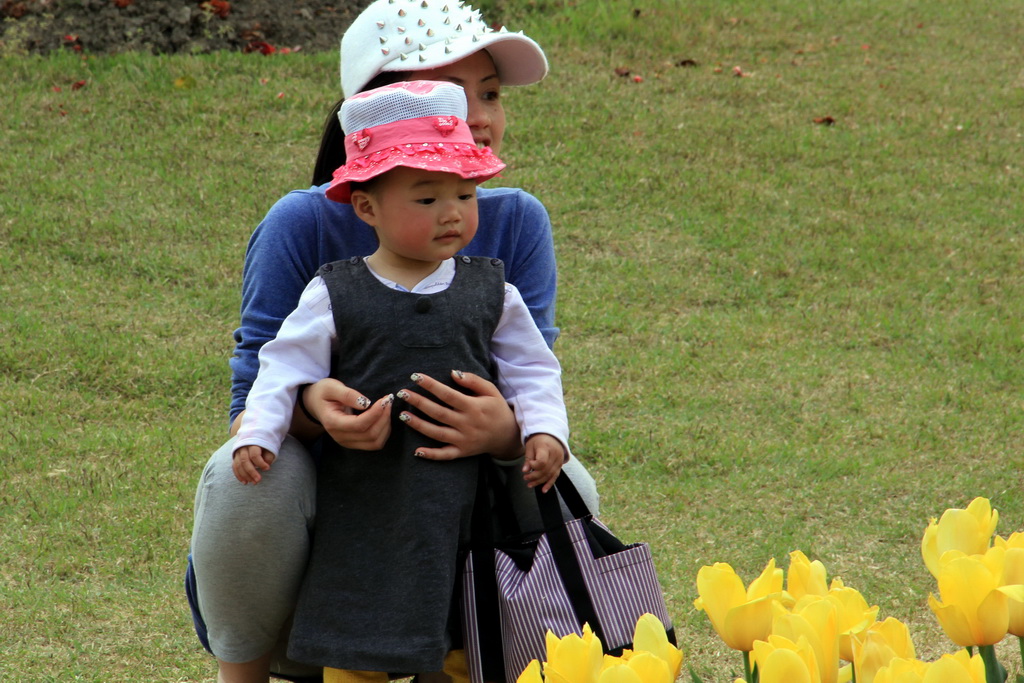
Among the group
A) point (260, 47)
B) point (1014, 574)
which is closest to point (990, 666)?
point (1014, 574)

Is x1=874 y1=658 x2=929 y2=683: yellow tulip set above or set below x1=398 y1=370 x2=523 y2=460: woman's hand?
above

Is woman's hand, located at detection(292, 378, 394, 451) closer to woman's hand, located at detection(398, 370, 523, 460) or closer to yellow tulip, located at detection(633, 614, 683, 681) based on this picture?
woman's hand, located at detection(398, 370, 523, 460)

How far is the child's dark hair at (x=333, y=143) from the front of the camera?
249 cm

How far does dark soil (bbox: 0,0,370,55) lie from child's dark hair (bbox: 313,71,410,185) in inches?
207

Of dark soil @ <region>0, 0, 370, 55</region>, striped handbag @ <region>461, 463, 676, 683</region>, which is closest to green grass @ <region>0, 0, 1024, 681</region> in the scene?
dark soil @ <region>0, 0, 370, 55</region>

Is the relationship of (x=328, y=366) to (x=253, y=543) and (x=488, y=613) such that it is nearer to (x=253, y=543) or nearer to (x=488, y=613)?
(x=253, y=543)

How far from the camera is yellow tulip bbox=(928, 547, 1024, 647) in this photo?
123 cm

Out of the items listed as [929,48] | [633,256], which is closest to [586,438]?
[633,256]

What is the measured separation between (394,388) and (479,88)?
74 centimetres

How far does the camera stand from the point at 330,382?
6.85 feet

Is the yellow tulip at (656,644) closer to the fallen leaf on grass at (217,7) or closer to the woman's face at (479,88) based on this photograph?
the woman's face at (479,88)

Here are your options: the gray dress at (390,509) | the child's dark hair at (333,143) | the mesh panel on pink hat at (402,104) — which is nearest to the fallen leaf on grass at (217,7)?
the child's dark hair at (333,143)

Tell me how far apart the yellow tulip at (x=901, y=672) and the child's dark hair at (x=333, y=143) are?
5.55 feet

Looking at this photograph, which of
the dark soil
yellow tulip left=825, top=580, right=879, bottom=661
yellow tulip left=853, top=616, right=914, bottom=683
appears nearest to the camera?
yellow tulip left=853, top=616, right=914, bottom=683
